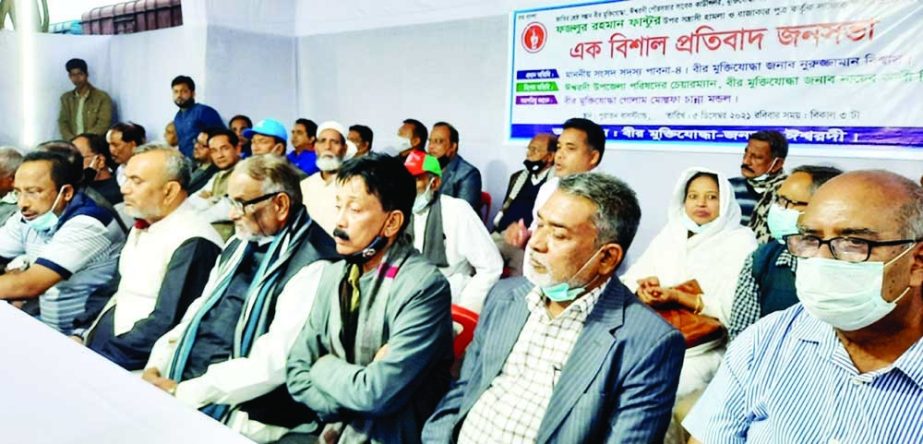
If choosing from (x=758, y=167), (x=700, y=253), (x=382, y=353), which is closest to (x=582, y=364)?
(x=382, y=353)

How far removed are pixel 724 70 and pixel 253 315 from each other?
9.24ft

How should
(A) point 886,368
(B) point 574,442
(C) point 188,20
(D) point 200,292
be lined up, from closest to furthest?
1. (A) point 886,368
2. (B) point 574,442
3. (D) point 200,292
4. (C) point 188,20

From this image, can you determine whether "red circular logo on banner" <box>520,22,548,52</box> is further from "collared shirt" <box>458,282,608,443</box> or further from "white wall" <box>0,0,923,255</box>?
"collared shirt" <box>458,282,608,443</box>

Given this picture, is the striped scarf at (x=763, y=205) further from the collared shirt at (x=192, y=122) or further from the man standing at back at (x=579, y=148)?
the collared shirt at (x=192, y=122)

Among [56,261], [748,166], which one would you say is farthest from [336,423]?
[748,166]

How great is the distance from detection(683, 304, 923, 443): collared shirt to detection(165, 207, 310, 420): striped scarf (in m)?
1.35

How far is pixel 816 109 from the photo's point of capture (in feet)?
11.9

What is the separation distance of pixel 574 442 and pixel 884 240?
0.74 metres

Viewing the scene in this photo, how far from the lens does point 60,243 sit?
3166 millimetres

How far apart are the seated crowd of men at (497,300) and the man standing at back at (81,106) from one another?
3.84 m

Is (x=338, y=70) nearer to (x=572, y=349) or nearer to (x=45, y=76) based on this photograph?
(x=45, y=76)

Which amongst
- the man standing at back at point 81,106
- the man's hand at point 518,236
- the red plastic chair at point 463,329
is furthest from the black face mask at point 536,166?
the man standing at back at point 81,106

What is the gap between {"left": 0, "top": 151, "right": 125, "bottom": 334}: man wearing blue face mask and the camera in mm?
3146

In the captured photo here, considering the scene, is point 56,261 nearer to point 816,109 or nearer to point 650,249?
point 650,249
